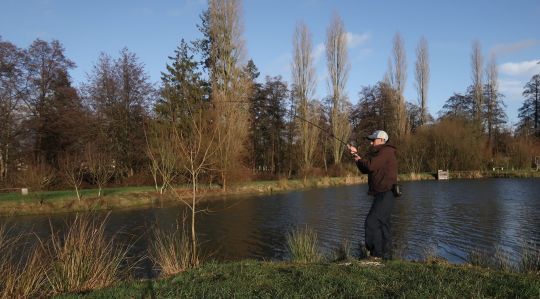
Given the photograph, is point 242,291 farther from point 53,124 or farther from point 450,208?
point 53,124

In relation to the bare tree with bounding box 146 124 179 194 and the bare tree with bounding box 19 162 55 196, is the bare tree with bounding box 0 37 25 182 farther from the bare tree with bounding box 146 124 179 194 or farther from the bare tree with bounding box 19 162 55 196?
the bare tree with bounding box 146 124 179 194

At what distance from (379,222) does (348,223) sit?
10.1 metres

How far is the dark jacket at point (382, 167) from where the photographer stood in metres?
7.19

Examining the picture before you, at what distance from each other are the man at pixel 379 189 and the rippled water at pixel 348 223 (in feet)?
11.8

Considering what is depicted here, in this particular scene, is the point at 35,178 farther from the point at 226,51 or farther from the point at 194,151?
the point at 194,151

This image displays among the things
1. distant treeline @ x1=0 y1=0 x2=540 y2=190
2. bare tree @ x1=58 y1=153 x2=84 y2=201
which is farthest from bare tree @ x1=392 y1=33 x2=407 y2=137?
bare tree @ x1=58 y1=153 x2=84 y2=201

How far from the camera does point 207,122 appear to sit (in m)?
21.5

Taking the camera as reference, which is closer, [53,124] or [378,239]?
[378,239]

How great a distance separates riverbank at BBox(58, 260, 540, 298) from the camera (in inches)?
192

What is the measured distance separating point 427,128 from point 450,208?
30.9 m

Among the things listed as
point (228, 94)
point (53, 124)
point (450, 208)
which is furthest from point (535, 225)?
point (53, 124)

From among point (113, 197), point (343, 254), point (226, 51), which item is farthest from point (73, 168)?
point (343, 254)

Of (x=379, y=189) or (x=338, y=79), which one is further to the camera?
(x=338, y=79)

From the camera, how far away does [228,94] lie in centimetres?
3522
